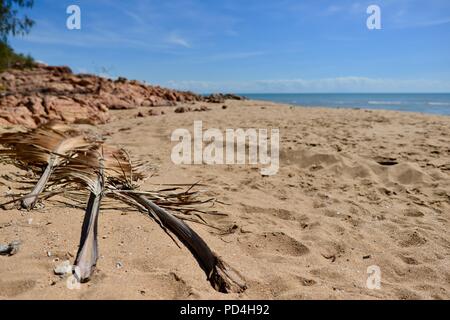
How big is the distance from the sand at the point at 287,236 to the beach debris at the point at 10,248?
27 millimetres

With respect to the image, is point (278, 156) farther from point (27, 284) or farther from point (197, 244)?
point (27, 284)

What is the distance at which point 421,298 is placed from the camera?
168 centimetres

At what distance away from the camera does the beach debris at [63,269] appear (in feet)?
5.14

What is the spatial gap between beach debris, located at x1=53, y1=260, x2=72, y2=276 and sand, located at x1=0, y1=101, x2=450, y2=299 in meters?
A: 0.04

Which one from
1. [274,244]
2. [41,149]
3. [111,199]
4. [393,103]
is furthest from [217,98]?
[393,103]

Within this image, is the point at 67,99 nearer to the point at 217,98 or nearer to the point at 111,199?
the point at 111,199

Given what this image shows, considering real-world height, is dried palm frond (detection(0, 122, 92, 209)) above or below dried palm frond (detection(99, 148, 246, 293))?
above

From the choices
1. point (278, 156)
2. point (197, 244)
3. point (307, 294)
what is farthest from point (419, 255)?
point (278, 156)

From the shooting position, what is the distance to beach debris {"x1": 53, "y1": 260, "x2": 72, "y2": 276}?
1565 millimetres

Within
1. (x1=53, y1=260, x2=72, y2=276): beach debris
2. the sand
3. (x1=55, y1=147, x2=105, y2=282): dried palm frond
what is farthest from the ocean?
(x1=53, y1=260, x2=72, y2=276): beach debris

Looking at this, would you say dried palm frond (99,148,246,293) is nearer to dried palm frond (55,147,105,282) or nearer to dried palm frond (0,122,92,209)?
dried palm frond (55,147,105,282)

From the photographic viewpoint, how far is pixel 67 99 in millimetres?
7496

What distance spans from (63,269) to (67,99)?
6698mm
